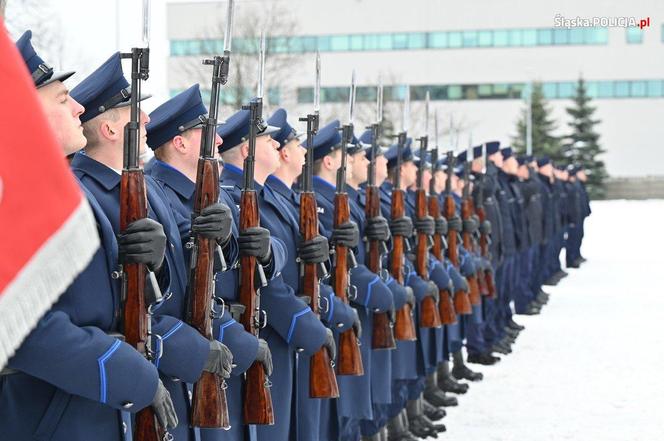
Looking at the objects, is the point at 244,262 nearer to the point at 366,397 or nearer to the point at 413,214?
the point at 366,397

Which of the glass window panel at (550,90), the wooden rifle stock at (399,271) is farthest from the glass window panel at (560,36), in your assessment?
the wooden rifle stock at (399,271)

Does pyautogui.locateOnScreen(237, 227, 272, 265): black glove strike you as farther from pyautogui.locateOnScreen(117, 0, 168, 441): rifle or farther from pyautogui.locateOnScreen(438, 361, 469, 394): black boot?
pyautogui.locateOnScreen(438, 361, 469, 394): black boot

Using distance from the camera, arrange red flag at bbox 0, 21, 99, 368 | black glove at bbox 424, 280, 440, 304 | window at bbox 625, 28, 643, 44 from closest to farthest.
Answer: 1. red flag at bbox 0, 21, 99, 368
2. black glove at bbox 424, 280, 440, 304
3. window at bbox 625, 28, 643, 44

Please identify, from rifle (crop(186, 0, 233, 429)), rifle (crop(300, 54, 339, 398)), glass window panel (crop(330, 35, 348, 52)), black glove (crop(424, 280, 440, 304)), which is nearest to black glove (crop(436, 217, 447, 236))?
black glove (crop(424, 280, 440, 304))

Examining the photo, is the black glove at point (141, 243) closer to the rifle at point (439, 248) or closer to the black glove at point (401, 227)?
the black glove at point (401, 227)

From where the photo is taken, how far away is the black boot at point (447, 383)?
8562 millimetres

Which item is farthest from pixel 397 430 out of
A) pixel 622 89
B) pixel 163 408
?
pixel 622 89

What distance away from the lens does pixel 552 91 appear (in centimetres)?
5131

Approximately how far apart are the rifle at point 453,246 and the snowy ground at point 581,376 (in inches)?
26.1

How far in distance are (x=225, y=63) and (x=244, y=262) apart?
2.35 ft

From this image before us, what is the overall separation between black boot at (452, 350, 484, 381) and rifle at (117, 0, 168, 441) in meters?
6.20

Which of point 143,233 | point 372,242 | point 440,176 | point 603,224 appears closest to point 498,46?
point 603,224

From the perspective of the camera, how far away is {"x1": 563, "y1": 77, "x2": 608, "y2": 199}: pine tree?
48.3 m

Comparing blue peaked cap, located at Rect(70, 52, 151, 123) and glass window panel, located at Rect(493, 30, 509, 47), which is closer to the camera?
blue peaked cap, located at Rect(70, 52, 151, 123)
